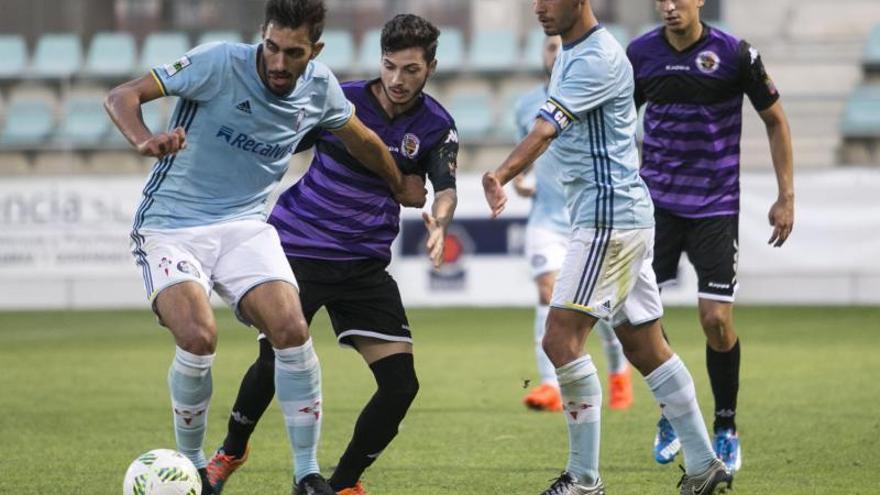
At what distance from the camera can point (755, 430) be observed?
8758 mm

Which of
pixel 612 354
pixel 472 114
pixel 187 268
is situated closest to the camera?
pixel 187 268

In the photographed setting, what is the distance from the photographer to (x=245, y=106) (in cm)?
608

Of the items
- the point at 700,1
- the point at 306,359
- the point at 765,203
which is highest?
the point at 700,1

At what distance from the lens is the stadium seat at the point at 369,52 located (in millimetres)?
22906

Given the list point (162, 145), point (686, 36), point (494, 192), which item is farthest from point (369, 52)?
point (162, 145)

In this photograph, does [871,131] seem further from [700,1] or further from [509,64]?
[700,1]

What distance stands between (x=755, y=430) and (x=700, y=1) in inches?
100.0

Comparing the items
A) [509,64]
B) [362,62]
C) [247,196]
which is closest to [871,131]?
[509,64]

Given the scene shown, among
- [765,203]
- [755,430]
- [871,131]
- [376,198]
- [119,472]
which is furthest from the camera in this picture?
[871,131]

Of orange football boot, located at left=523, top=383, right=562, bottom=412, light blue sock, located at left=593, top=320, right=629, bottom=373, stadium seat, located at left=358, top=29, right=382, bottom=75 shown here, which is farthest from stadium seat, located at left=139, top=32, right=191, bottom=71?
light blue sock, located at left=593, top=320, right=629, bottom=373

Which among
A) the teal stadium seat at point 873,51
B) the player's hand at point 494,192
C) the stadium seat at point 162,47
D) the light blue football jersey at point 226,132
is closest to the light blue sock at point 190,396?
the light blue football jersey at point 226,132

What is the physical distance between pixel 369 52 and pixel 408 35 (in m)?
16.9

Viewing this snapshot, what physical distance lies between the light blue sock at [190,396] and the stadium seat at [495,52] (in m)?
16.8

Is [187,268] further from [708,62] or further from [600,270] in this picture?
[708,62]
